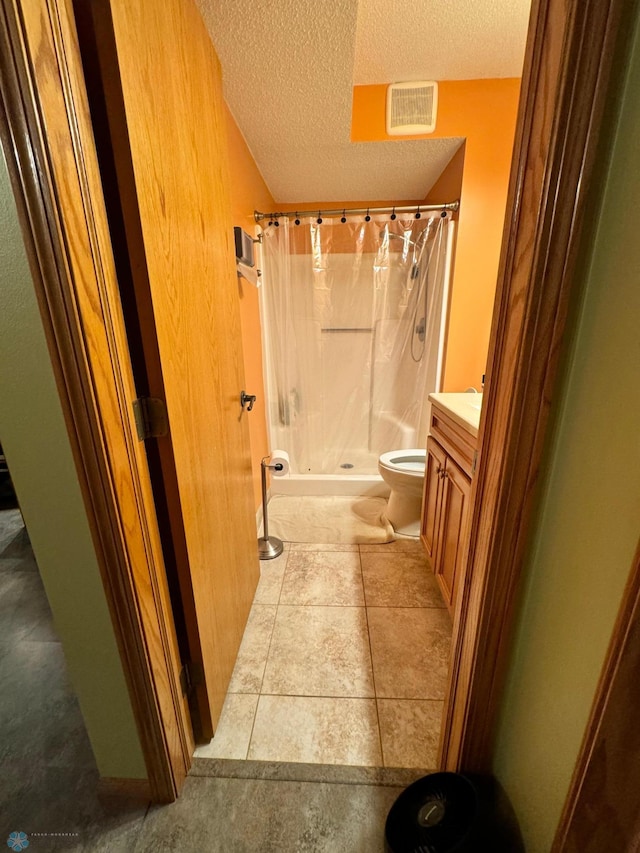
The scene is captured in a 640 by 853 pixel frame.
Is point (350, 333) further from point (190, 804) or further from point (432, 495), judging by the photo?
point (190, 804)

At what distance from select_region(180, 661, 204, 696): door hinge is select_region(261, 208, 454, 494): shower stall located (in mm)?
1630

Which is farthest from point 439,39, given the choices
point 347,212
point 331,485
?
point 331,485

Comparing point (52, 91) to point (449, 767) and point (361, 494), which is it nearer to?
point (449, 767)

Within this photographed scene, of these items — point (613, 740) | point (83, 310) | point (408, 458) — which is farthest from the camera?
point (408, 458)

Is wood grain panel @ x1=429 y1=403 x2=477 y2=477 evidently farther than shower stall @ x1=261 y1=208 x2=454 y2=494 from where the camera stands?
No

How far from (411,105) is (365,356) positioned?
4.60 feet

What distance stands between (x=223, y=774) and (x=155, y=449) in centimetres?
98

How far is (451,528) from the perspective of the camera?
134 cm

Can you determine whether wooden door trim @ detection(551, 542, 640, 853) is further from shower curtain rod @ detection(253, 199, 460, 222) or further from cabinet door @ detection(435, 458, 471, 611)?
shower curtain rod @ detection(253, 199, 460, 222)

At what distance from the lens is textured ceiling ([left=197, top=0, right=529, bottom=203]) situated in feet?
3.62

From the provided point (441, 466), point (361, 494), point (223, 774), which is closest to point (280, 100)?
point (441, 466)

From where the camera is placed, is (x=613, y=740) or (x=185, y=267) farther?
(x=185, y=267)

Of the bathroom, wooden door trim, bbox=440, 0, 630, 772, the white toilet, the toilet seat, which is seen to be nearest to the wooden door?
the bathroom

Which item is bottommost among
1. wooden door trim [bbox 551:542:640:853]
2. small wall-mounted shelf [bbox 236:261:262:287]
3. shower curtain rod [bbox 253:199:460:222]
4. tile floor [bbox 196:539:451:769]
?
tile floor [bbox 196:539:451:769]
